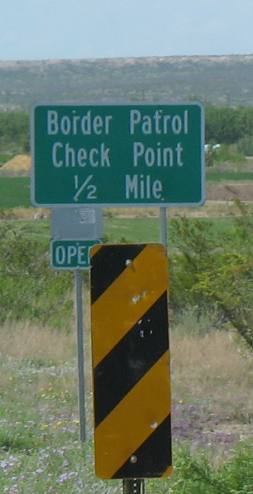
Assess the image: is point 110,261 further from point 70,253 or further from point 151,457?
point 70,253

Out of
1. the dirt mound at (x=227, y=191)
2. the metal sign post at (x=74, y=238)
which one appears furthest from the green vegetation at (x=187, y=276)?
the dirt mound at (x=227, y=191)

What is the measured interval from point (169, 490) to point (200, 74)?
122589 millimetres

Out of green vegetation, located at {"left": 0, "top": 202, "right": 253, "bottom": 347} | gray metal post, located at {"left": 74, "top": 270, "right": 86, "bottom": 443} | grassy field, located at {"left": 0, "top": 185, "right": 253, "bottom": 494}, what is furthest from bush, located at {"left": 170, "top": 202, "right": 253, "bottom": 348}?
gray metal post, located at {"left": 74, "top": 270, "right": 86, "bottom": 443}

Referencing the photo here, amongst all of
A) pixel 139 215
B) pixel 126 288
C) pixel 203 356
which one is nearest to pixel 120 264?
pixel 126 288

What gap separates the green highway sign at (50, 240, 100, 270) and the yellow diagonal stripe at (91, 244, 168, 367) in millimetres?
4523

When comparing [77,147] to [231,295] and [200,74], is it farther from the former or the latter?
[200,74]

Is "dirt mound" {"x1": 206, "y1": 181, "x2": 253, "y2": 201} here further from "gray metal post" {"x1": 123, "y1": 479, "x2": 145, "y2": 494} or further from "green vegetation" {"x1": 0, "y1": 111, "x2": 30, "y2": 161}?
"gray metal post" {"x1": 123, "y1": 479, "x2": 145, "y2": 494}

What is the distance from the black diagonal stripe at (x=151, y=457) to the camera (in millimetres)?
5355

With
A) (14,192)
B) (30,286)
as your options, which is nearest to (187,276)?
(30,286)

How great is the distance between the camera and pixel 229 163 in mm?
92312

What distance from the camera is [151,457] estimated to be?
5.37 m

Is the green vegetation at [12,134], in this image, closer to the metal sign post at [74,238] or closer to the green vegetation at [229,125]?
the green vegetation at [229,125]

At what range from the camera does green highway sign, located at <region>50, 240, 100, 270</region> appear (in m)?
9.91

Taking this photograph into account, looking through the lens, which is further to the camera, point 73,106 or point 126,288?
point 73,106
